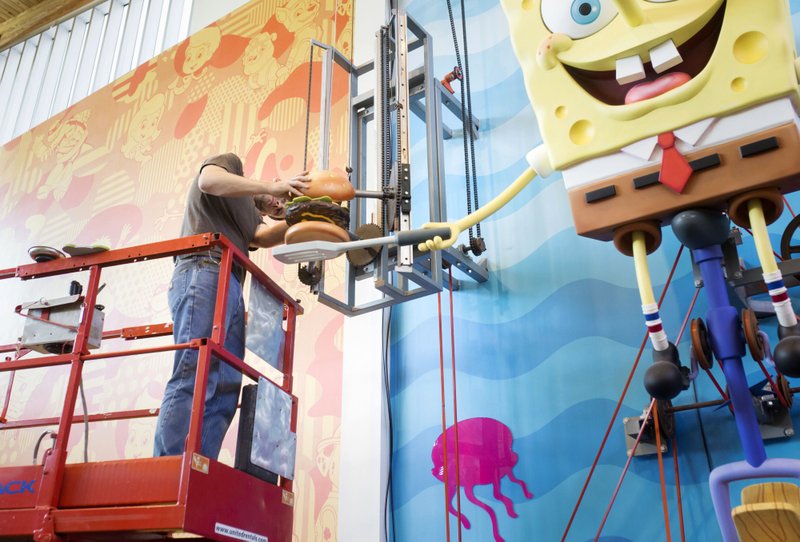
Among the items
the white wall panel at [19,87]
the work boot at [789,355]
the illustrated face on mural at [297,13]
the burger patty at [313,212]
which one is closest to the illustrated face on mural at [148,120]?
the illustrated face on mural at [297,13]

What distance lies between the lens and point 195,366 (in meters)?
2.29

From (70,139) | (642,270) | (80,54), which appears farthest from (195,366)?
(80,54)

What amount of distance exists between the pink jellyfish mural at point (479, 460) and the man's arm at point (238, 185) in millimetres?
1153

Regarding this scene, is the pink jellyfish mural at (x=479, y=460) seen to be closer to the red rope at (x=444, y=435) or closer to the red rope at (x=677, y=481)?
the red rope at (x=444, y=435)

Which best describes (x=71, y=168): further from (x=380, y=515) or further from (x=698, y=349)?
(x=698, y=349)

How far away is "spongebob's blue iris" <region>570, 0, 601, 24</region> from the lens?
2.08 meters

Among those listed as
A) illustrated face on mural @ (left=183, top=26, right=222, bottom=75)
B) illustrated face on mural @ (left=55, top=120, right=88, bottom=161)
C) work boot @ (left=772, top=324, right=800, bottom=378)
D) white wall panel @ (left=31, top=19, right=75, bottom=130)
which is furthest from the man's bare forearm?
white wall panel @ (left=31, top=19, right=75, bottom=130)

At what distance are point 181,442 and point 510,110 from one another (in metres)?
2.04

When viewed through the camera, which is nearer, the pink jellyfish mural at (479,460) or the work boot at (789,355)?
the work boot at (789,355)

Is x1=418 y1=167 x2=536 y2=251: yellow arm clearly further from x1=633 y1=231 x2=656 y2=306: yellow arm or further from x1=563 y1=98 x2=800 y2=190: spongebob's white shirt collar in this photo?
x1=633 y1=231 x2=656 y2=306: yellow arm

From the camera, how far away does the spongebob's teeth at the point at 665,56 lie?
1958 millimetres

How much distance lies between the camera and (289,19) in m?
4.59

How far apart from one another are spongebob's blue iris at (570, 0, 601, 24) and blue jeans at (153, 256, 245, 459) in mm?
1329

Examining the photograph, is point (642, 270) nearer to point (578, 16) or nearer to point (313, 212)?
point (578, 16)
